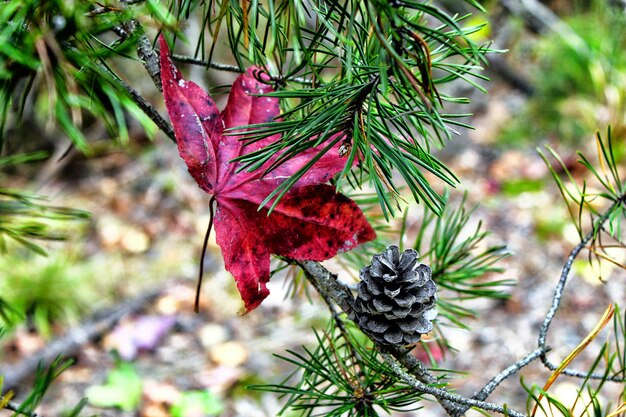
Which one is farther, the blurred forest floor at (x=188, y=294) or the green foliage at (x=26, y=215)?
the blurred forest floor at (x=188, y=294)

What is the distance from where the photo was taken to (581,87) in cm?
271

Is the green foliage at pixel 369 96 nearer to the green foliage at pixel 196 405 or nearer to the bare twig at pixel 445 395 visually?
the bare twig at pixel 445 395

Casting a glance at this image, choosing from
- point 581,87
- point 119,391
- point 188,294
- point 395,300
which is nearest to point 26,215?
point 395,300

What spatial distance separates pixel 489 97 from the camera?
2.90 m

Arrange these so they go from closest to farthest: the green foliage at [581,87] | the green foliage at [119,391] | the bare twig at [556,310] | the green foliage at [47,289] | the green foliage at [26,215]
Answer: the bare twig at [556,310]
the green foliage at [26,215]
the green foliage at [119,391]
the green foliage at [47,289]
the green foliage at [581,87]

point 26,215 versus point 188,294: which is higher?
point 188,294

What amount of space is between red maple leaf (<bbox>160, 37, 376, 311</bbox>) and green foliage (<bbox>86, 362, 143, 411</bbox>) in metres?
1.06

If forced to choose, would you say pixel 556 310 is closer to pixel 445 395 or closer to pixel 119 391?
pixel 445 395

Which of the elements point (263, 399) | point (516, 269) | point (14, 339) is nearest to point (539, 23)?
point (516, 269)

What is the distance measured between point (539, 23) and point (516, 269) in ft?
6.22

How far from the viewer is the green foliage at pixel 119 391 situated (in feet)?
4.14

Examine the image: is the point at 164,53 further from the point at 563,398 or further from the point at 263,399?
the point at 563,398

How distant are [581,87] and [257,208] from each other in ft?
9.23

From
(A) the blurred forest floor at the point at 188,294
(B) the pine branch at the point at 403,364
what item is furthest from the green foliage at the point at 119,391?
(B) the pine branch at the point at 403,364
